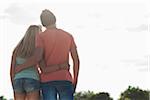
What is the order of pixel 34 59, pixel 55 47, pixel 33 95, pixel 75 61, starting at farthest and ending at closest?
pixel 75 61 < pixel 55 47 < pixel 34 59 < pixel 33 95

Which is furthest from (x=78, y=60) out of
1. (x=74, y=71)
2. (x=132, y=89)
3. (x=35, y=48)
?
(x=132, y=89)

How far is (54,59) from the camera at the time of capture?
709cm

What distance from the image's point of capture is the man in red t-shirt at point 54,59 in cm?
700

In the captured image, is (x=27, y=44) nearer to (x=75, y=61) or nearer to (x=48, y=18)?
(x=48, y=18)

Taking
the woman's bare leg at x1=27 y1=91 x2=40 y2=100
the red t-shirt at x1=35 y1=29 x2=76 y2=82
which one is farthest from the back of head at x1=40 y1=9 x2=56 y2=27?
the woman's bare leg at x1=27 y1=91 x2=40 y2=100

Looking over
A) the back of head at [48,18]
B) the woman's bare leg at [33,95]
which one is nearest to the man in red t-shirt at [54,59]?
the back of head at [48,18]

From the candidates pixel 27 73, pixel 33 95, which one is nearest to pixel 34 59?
pixel 27 73

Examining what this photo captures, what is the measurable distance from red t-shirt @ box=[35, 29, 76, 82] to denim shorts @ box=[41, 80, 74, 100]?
0.07m

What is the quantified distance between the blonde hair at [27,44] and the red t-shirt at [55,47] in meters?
0.11

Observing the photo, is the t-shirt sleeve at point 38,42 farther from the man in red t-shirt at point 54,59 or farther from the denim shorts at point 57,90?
the denim shorts at point 57,90

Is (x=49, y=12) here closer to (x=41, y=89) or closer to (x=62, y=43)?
(x=62, y=43)

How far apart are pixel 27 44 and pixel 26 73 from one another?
459 mm

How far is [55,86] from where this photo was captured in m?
7.01

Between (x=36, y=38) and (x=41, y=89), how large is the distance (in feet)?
2.59
